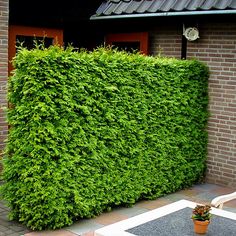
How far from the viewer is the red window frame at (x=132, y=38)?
8.56 meters

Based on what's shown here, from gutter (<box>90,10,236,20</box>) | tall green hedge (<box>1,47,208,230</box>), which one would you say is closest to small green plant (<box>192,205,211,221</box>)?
tall green hedge (<box>1,47,208,230</box>)

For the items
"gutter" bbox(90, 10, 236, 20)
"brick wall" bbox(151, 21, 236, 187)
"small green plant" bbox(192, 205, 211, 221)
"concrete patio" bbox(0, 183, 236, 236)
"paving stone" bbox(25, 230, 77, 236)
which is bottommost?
"paving stone" bbox(25, 230, 77, 236)

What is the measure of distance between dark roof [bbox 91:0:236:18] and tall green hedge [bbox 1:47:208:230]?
0.91m

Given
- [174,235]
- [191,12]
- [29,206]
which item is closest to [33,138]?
[29,206]

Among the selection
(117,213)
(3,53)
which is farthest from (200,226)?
(3,53)

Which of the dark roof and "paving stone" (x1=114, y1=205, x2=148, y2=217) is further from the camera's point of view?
the dark roof

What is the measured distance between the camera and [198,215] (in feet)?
12.9

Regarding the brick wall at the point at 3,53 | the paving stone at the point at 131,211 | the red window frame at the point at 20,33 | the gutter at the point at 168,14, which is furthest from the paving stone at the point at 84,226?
the gutter at the point at 168,14

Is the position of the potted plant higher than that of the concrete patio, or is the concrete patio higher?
the potted plant

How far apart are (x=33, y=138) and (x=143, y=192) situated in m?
2.19

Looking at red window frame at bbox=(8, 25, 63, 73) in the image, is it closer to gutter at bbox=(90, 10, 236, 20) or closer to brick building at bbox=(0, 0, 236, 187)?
brick building at bbox=(0, 0, 236, 187)

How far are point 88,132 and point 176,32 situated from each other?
3.52 meters

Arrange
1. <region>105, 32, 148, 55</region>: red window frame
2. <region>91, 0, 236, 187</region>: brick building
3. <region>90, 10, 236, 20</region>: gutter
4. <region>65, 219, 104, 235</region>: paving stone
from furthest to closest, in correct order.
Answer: <region>105, 32, 148, 55</region>: red window frame
<region>91, 0, 236, 187</region>: brick building
<region>90, 10, 236, 20</region>: gutter
<region>65, 219, 104, 235</region>: paving stone

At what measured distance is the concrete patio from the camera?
537cm
